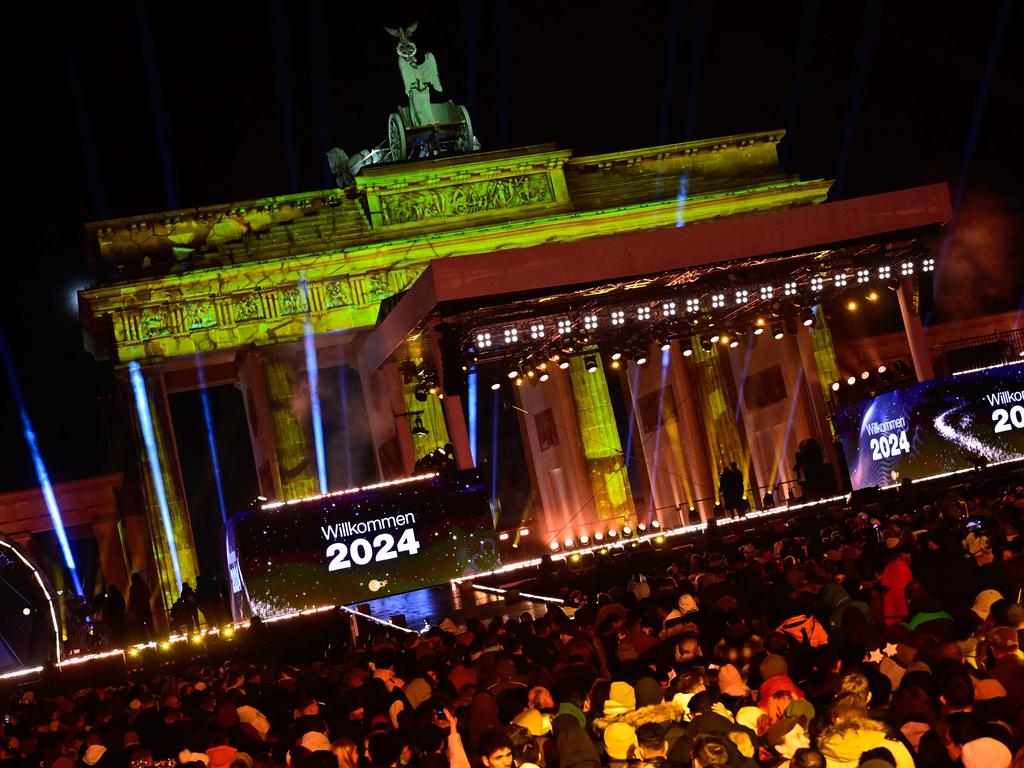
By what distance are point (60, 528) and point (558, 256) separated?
73.4 ft

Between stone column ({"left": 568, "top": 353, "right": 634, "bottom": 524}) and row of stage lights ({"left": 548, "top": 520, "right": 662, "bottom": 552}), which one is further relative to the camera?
stone column ({"left": 568, "top": 353, "right": 634, "bottom": 524})

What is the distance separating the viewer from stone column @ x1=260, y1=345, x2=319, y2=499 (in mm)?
42125

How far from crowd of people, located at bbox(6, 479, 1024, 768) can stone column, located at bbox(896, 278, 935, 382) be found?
1555 cm

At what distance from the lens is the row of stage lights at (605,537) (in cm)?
3744

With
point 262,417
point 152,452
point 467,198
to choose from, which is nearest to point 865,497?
point 467,198

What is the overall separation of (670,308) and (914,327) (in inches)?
277

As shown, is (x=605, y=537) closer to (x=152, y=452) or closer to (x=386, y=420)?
(x=386, y=420)

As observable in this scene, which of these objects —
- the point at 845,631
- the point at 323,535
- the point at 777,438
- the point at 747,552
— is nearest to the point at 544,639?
the point at 845,631

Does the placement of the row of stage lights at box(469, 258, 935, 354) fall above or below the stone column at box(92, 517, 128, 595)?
above

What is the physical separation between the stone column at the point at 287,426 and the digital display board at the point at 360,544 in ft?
49.2

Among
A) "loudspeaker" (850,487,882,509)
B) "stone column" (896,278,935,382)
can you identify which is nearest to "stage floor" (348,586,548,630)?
"loudspeaker" (850,487,882,509)

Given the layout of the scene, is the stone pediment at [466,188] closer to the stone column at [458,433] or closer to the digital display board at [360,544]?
the stone column at [458,433]

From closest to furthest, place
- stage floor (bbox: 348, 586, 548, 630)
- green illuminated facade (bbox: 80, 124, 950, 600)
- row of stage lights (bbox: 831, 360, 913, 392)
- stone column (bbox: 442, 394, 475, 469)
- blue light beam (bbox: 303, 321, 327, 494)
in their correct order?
stage floor (bbox: 348, 586, 548, 630) → stone column (bbox: 442, 394, 475, 469) → row of stage lights (bbox: 831, 360, 913, 392) → green illuminated facade (bbox: 80, 124, 950, 600) → blue light beam (bbox: 303, 321, 327, 494)

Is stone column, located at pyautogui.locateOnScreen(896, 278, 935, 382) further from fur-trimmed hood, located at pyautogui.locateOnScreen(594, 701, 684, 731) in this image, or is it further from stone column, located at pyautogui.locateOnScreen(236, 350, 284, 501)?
fur-trimmed hood, located at pyautogui.locateOnScreen(594, 701, 684, 731)
